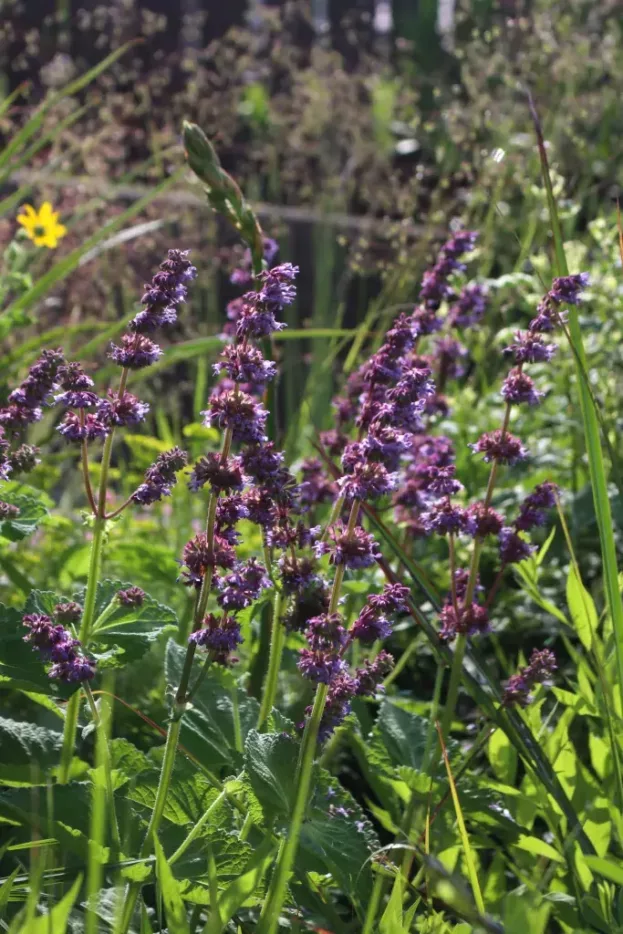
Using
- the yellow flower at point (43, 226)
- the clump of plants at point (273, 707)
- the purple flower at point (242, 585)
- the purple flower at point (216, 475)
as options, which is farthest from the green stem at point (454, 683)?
the yellow flower at point (43, 226)

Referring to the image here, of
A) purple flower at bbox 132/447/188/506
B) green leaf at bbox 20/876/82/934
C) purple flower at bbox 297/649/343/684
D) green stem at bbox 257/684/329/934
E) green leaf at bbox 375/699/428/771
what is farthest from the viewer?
green leaf at bbox 375/699/428/771

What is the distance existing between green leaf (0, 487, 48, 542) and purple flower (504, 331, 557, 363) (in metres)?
0.69

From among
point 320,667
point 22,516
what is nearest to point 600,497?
point 320,667

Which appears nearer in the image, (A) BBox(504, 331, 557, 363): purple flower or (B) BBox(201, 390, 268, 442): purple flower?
(B) BBox(201, 390, 268, 442): purple flower

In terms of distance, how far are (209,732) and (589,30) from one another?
5.49 metres

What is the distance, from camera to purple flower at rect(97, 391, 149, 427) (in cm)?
138

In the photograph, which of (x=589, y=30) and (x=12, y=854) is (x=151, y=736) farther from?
(x=589, y=30)

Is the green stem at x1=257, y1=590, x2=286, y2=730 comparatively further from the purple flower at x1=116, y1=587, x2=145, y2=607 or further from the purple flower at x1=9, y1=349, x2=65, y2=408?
the purple flower at x1=9, y1=349, x2=65, y2=408

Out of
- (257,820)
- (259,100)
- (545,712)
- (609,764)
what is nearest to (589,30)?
(259,100)

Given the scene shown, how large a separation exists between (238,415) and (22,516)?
1.65 feet

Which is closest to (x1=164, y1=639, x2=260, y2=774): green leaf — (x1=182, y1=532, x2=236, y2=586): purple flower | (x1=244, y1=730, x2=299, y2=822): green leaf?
(x1=244, y1=730, x2=299, y2=822): green leaf

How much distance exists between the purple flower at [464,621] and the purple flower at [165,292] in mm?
559

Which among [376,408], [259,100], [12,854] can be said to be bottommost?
[12,854]

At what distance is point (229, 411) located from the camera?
49.7 inches
